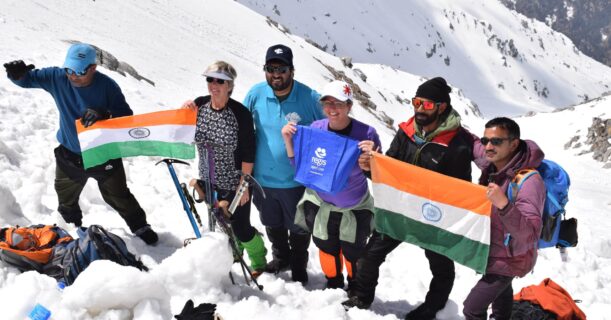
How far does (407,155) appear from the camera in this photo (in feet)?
17.1

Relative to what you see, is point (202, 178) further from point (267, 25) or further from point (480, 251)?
point (267, 25)

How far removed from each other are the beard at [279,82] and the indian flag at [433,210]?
140cm

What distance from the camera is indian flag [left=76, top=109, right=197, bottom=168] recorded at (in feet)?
18.4

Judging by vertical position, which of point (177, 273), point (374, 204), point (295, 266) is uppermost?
point (374, 204)

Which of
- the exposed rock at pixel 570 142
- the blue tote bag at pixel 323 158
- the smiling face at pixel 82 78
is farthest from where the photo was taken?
the exposed rock at pixel 570 142

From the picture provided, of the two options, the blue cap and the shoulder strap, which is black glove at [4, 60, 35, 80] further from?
the shoulder strap

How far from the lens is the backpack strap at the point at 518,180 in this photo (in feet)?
14.4

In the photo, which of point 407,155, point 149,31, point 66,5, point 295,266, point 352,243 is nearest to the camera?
point 407,155

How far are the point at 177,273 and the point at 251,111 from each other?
7.26 ft

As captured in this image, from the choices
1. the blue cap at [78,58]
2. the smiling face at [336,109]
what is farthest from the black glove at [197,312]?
the blue cap at [78,58]

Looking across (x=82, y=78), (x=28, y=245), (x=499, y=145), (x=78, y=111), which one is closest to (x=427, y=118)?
(x=499, y=145)

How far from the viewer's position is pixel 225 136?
213 inches

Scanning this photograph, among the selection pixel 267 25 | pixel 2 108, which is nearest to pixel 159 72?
pixel 2 108

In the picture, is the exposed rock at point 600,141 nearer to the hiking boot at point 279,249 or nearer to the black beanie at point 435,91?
the hiking boot at point 279,249
